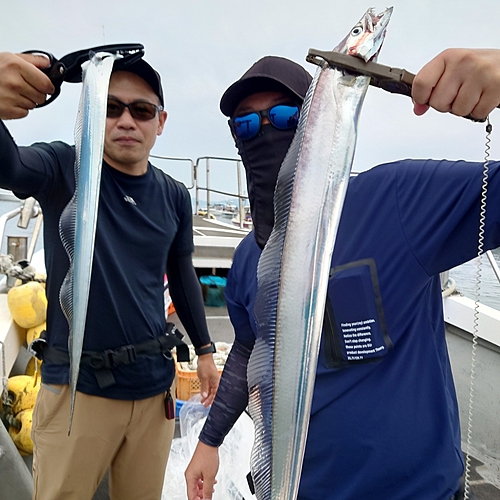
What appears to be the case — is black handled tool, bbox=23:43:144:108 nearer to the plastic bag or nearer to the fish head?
the fish head

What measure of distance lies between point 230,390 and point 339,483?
545mm

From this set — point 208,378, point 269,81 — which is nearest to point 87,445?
point 208,378

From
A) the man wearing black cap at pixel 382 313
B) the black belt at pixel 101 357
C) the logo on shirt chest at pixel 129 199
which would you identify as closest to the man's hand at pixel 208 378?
the black belt at pixel 101 357

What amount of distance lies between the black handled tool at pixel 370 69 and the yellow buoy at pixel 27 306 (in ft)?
9.16

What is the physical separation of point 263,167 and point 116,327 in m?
1.11

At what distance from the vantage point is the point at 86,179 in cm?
104

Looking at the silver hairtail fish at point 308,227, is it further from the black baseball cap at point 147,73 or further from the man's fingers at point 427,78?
the black baseball cap at point 147,73

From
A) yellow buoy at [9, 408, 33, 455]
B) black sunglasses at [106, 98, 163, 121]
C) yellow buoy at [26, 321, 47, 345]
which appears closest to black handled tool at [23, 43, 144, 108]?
black sunglasses at [106, 98, 163, 121]

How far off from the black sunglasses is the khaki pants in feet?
4.14

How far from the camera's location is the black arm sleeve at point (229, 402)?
1.56 meters

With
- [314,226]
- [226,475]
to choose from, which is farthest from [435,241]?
[226,475]

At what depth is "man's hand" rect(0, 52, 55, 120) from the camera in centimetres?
103

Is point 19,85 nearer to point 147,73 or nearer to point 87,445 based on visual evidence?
point 147,73

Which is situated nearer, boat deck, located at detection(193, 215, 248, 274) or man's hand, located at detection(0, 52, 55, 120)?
man's hand, located at detection(0, 52, 55, 120)
